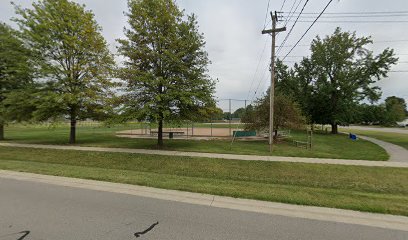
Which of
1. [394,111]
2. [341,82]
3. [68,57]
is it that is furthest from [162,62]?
[394,111]

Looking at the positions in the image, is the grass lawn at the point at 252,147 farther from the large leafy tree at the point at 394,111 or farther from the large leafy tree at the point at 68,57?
the large leafy tree at the point at 394,111

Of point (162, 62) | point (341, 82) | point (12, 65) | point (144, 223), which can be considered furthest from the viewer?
A: point (341, 82)

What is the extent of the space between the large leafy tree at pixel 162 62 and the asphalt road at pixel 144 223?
7.50m

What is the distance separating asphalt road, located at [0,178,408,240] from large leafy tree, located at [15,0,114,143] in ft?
35.8

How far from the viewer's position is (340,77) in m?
29.3

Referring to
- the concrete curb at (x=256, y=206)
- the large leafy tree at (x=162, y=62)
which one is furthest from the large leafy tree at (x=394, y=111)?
the concrete curb at (x=256, y=206)

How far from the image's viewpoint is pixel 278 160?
10.5 m

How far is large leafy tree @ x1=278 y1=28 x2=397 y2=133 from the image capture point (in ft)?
96.5

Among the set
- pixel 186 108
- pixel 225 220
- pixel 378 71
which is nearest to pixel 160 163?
pixel 186 108

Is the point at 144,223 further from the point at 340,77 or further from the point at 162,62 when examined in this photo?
the point at 340,77

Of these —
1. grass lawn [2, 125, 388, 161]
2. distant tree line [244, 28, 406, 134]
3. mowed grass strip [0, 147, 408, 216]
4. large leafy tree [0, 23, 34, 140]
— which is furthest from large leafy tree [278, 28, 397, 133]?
large leafy tree [0, 23, 34, 140]

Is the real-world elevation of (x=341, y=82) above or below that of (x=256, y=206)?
above

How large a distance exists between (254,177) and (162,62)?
8.28m

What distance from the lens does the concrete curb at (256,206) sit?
4.38 m
